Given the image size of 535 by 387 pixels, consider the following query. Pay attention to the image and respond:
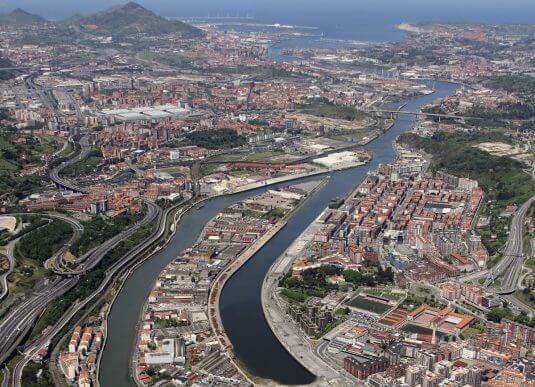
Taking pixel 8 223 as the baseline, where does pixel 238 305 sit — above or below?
above

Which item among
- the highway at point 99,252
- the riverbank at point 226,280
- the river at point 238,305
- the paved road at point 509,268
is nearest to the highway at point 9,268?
the highway at point 99,252

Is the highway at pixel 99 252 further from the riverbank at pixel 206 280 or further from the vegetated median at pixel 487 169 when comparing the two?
the vegetated median at pixel 487 169

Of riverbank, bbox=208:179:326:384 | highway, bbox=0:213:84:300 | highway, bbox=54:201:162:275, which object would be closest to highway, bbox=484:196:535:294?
riverbank, bbox=208:179:326:384

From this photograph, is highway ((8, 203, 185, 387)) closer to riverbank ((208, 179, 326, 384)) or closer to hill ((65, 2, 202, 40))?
riverbank ((208, 179, 326, 384))

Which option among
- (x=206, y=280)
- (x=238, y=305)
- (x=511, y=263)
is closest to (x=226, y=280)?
(x=206, y=280)

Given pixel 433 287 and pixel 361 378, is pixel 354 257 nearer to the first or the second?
pixel 433 287

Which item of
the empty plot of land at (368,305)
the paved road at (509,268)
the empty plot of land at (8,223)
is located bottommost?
the empty plot of land at (8,223)

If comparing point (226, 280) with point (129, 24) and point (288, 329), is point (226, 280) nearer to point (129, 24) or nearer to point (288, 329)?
point (288, 329)
